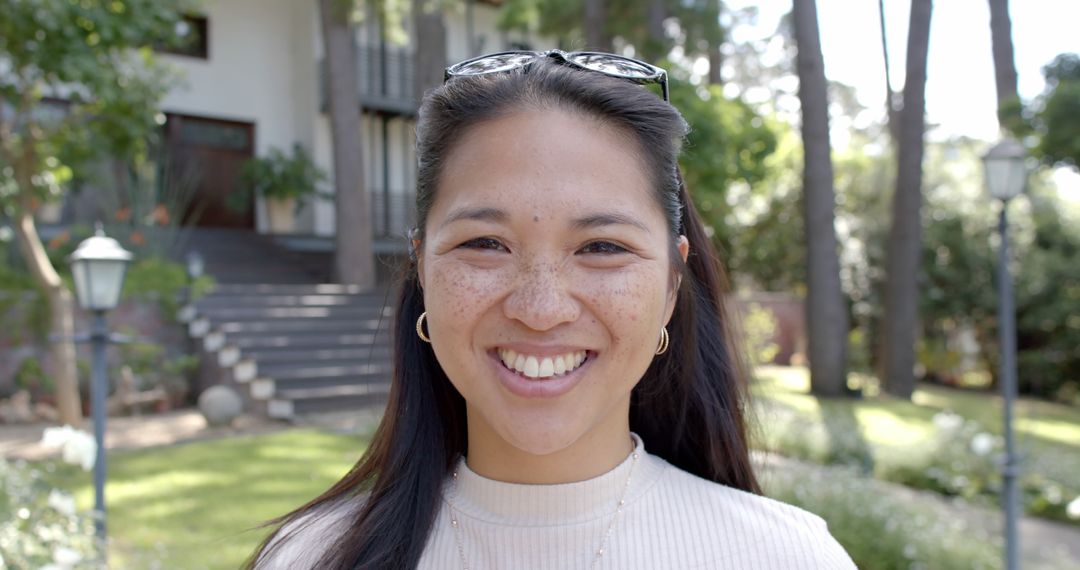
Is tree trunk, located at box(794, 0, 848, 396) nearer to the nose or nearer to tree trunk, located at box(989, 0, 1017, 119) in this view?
tree trunk, located at box(989, 0, 1017, 119)

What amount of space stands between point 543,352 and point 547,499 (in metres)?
0.28

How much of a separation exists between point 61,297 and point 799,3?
9.30 meters

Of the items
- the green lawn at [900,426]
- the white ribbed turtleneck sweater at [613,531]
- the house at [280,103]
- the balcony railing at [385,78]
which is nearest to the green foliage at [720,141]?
the green lawn at [900,426]

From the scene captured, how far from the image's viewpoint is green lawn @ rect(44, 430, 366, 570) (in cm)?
462

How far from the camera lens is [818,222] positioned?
11.8m

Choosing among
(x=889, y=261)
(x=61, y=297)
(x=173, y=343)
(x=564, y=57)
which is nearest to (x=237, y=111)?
(x=173, y=343)

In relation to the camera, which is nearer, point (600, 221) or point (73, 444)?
point (600, 221)

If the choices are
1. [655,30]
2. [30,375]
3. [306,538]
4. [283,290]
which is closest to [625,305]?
[306,538]

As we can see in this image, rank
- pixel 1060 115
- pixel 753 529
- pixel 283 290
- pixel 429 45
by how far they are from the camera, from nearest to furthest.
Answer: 1. pixel 753 529
2. pixel 1060 115
3. pixel 283 290
4. pixel 429 45

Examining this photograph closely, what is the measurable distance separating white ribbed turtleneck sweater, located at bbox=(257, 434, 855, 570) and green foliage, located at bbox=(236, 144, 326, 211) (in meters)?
13.8

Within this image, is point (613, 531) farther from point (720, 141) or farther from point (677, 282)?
point (720, 141)

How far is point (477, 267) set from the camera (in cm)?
125

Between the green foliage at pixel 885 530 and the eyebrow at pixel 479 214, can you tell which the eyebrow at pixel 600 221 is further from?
the green foliage at pixel 885 530

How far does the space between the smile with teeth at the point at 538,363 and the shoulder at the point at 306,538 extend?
16.7 inches
